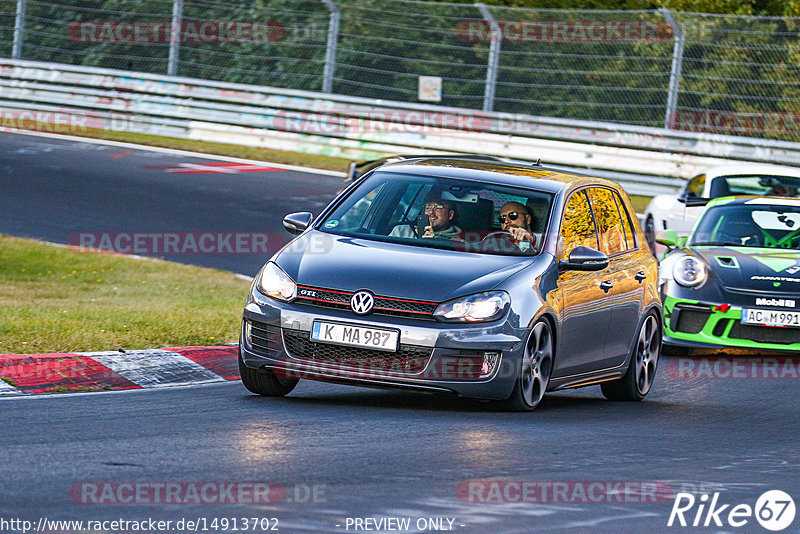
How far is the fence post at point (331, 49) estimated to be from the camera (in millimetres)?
24922

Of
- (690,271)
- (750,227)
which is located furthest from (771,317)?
(750,227)

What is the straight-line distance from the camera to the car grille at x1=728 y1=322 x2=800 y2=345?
12422mm

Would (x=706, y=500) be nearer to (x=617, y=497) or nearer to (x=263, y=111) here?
(x=617, y=497)

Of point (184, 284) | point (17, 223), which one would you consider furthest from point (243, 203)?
point (184, 284)

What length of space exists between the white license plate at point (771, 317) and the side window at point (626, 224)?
2410 millimetres

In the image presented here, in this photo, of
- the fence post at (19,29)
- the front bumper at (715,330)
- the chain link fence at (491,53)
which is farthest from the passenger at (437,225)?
the fence post at (19,29)

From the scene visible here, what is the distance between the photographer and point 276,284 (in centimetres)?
852

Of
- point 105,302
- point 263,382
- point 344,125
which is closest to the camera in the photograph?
point 263,382

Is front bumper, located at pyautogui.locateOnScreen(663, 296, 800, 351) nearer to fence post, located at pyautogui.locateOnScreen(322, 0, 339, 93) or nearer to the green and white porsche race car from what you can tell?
the green and white porsche race car

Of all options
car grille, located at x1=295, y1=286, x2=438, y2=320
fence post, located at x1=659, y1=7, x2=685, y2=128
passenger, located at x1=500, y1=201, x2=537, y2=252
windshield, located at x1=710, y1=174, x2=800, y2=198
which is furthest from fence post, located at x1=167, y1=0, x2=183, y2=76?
car grille, located at x1=295, y1=286, x2=438, y2=320

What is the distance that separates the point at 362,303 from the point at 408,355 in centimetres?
38

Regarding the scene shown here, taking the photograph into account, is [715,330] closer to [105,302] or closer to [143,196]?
[105,302]

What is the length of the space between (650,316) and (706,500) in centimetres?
407

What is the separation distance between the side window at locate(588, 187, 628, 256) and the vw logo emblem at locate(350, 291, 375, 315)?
218cm
